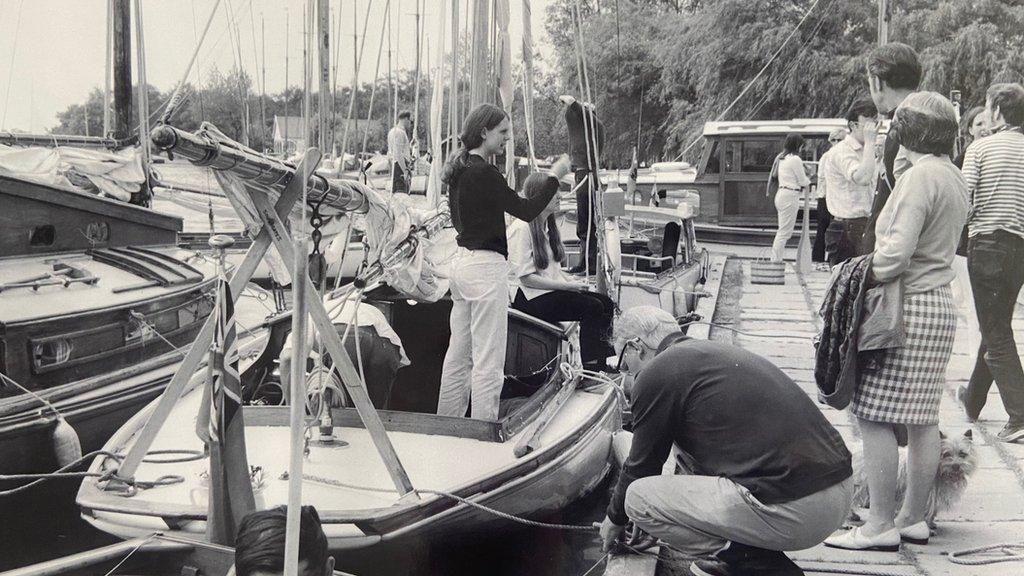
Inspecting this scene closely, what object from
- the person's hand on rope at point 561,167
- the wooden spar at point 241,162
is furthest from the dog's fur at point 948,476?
the person's hand on rope at point 561,167

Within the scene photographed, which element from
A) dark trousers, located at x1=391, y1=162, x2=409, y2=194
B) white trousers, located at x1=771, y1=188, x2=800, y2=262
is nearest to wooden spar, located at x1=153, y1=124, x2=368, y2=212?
dark trousers, located at x1=391, y1=162, x2=409, y2=194

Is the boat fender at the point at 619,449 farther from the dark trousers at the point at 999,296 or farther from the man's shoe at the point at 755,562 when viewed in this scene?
the man's shoe at the point at 755,562

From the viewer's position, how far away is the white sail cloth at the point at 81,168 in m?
7.83

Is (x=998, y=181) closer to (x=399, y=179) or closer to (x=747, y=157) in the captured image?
(x=399, y=179)

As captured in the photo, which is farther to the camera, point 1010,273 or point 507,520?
point 1010,273

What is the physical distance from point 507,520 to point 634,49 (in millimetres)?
29347

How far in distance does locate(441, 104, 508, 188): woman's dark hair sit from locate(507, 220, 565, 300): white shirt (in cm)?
177

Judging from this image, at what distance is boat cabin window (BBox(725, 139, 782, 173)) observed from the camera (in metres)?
16.9

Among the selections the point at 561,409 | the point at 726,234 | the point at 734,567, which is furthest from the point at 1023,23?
the point at 734,567

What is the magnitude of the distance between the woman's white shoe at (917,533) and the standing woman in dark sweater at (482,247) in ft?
7.03

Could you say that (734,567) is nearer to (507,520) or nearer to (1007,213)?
(507,520)

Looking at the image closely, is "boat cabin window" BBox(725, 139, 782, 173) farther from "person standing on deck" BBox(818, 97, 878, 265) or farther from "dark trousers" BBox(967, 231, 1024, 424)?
"dark trousers" BBox(967, 231, 1024, 424)

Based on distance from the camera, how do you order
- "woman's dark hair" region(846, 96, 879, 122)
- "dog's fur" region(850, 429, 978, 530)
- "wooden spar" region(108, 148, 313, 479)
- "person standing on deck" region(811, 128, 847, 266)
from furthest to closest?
"person standing on deck" region(811, 128, 847, 266) → "woman's dark hair" region(846, 96, 879, 122) → "dog's fur" region(850, 429, 978, 530) → "wooden spar" region(108, 148, 313, 479)

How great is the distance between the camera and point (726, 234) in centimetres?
1644
